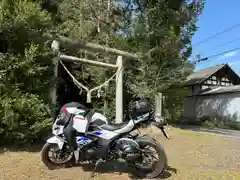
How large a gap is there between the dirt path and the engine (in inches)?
14.5

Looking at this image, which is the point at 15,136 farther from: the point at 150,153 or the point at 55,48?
the point at 150,153

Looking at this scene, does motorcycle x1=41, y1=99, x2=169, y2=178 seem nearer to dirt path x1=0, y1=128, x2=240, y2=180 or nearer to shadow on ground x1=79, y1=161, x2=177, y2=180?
shadow on ground x1=79, y1=161, x2=177, y2=180

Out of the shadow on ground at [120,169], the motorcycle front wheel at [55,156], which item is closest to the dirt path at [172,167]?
the shadow on ground at [120,169]

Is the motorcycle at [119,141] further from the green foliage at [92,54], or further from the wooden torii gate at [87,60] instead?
the wooden torii gate at [87,60]

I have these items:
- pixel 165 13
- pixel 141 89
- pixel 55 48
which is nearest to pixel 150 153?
pixel 55 48

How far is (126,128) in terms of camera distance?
3717mm

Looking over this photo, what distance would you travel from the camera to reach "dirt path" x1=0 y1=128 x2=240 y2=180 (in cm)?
375

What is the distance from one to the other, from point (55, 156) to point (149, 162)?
1.55 meters

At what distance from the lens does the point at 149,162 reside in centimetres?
378

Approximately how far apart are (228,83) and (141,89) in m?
17.6

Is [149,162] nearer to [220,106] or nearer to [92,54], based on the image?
[92,54]

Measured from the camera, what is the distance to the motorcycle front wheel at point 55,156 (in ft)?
13.2

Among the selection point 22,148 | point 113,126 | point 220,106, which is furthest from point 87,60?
point 220,106

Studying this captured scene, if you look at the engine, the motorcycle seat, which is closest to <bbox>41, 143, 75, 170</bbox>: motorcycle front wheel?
the motorcycle seat
